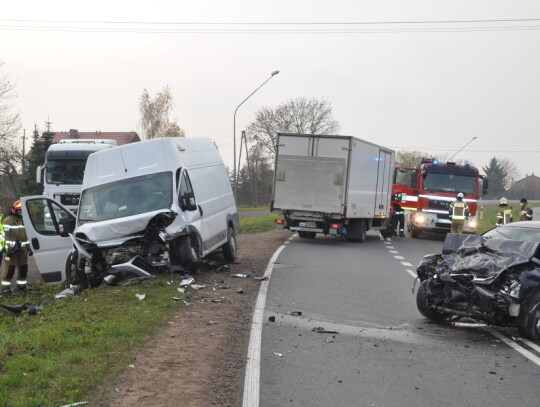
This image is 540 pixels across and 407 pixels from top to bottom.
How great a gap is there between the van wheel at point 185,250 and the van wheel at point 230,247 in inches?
126

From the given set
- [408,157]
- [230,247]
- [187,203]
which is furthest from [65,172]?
[408,157]

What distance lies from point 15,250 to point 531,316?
9.32m

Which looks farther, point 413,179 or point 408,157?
point 408,157

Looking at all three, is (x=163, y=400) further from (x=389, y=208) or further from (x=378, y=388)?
(x=389, y=208)

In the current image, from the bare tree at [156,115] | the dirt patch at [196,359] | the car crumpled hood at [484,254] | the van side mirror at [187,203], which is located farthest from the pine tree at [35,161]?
the car crumpled hood at [484,254]

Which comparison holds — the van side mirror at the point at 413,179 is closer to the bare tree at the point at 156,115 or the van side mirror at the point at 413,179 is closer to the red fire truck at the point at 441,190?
the red fire truck at the point at 441,190

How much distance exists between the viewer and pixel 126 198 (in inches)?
499

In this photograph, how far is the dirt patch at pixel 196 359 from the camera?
568 centimetres

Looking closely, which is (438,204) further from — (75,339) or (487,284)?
(75,339)

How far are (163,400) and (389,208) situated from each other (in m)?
22.2

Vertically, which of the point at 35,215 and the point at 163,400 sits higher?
the point at 35,215

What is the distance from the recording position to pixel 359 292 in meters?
12.4

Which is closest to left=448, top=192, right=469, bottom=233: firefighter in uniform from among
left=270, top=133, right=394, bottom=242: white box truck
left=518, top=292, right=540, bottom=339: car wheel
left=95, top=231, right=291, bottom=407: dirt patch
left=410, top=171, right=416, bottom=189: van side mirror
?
left=270, top=133, right=394, bottom=242: white box truck

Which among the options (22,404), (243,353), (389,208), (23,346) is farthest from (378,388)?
(389,208)
